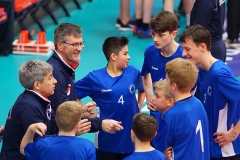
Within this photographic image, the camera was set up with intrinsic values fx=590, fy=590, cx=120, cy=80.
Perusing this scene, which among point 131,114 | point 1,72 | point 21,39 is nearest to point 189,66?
point 131,114

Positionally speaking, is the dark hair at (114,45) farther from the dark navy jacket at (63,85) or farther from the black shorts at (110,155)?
the black shorts at (110,155)

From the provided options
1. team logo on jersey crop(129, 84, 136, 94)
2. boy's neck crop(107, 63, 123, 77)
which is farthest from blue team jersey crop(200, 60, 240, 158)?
boy's neck crop(107, 63, 123, 77)

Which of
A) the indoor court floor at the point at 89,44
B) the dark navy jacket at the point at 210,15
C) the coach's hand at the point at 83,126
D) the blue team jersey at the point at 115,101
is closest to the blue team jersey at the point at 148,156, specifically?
the coach's hand at the point at 83,126

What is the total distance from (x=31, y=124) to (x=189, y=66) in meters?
1.30

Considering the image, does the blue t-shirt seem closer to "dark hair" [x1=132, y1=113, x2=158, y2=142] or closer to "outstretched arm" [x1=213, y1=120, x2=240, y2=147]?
"dark hair" [x1=132, y1=113, x2=158, y2=142]

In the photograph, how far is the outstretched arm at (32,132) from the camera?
14.4 ft

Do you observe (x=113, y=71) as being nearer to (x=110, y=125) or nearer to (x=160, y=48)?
(x=160, y=48)

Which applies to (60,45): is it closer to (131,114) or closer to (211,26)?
(131,114)

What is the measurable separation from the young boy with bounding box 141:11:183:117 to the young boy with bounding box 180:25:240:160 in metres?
0.39

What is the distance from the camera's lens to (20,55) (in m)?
9.97

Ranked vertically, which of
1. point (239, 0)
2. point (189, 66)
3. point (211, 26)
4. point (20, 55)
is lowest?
point (20, 55)

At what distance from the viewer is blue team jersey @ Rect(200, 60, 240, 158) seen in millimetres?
4949

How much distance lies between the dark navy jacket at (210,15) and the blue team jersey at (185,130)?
227 cm

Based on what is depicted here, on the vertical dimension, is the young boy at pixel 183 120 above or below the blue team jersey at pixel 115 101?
above
